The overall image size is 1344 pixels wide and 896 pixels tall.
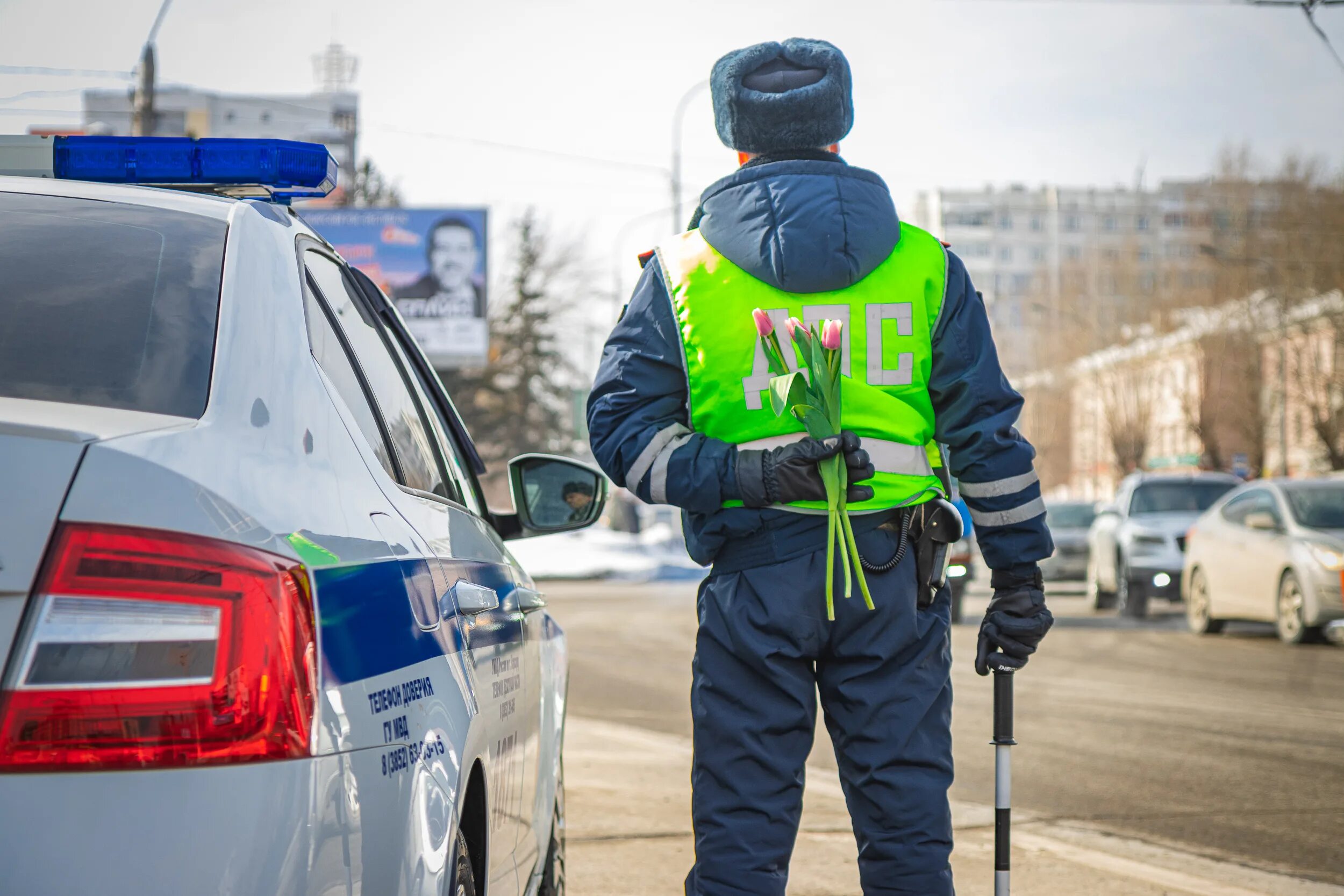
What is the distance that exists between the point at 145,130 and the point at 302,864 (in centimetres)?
2052

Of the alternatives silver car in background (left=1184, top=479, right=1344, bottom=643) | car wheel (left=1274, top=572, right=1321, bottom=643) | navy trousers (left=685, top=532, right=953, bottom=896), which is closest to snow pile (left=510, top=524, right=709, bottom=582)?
silver car in background (left=1184, top=479, right=1344, bottom=643)

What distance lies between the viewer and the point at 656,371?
3.01 metres

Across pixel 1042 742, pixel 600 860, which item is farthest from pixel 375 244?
pixel 600 860

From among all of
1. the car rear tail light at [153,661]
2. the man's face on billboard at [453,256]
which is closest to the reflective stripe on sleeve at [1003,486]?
the car rear tail light at [153,661]

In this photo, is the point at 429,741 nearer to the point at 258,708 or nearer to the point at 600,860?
the point at 258,708

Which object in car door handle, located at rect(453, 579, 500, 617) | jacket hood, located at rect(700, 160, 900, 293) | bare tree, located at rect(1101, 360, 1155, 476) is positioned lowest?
car door handle, located at rect(453, 579, 500, 617)

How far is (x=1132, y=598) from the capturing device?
18609 millimetres

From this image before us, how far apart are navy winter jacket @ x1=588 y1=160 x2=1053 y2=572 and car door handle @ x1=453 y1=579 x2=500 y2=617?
0.43m

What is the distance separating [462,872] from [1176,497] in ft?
60.7

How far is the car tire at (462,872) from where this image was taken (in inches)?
83.6

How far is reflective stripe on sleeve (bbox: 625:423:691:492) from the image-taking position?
294cm

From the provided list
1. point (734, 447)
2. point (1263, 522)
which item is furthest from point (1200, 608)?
point (734, 447)

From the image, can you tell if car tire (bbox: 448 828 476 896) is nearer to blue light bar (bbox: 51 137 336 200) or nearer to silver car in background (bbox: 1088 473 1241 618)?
blue light bar (bbox: 51 137 336 200)

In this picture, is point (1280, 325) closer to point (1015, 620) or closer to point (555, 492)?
point (555, 492)
